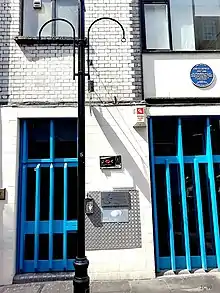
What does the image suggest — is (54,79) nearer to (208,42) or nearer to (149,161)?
(149,161)

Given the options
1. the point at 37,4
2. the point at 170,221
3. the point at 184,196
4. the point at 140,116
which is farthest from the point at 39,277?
the point at 37,4

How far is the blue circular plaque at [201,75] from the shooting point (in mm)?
6430

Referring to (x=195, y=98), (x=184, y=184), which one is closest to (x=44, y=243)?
(x=184, y=184)

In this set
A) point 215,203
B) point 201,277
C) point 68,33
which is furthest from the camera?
point 68,33

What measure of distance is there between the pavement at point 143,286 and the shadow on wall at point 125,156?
151cm

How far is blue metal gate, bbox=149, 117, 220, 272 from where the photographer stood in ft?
19.9

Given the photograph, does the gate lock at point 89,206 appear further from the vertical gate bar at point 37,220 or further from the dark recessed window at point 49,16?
the dark recessed window at point 49,16

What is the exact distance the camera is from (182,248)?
Answer: 614 cm

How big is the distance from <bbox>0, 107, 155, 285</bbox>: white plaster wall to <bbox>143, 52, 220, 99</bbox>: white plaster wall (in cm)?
79

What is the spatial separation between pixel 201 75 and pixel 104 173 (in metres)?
2.89

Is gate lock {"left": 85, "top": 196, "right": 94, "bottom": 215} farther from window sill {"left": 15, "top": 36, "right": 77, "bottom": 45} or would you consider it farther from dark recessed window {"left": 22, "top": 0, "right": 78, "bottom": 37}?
dark recessed window {"left": 22, "top": 0, "right": 78, "bottom": 37}

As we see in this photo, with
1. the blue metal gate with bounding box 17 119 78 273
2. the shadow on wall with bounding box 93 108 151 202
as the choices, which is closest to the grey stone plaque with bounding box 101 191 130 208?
the shadow on wall with bounding box 93 108 151 202

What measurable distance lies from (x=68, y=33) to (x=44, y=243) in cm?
435

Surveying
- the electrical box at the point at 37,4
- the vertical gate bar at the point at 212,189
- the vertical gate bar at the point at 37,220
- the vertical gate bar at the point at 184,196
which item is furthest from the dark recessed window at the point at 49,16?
the vertical gate bar at the point at 212,189
